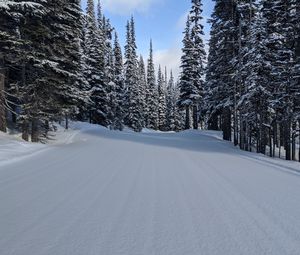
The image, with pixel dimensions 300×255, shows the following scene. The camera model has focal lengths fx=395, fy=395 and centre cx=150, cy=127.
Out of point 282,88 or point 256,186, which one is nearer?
point 256,186

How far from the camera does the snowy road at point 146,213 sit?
4.99m

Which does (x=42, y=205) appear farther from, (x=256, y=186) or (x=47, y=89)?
(x=47, y=89)

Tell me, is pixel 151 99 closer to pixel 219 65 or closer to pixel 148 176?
pixel 219 65

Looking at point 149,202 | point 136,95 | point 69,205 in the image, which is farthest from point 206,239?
point 136,95

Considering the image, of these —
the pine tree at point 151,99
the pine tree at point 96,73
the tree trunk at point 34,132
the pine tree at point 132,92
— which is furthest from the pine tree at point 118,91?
the tree trunk at point 34,132

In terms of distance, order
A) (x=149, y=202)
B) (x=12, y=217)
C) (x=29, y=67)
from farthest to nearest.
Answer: (x=29, y=67) → (x=149, y=202) → (x=12, y=217)

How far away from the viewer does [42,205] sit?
7113 millimetres

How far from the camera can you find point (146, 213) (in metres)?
6.68

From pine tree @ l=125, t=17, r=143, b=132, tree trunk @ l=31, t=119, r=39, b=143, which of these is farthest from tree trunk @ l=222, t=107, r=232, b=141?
pine tree @ l=125, t=17, r=143, b=132

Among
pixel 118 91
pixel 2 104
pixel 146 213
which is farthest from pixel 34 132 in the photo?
pixel 118 91

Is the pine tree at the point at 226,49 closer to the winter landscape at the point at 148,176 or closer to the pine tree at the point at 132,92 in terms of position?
the winter landscape at the point at 148,176

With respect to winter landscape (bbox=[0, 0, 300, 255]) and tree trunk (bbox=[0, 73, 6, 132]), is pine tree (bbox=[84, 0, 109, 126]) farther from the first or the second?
tree trunk (bbox=[0, 73, 6, 132])

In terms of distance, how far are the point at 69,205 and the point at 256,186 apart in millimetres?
4822

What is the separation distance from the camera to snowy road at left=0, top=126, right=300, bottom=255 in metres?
4.99
